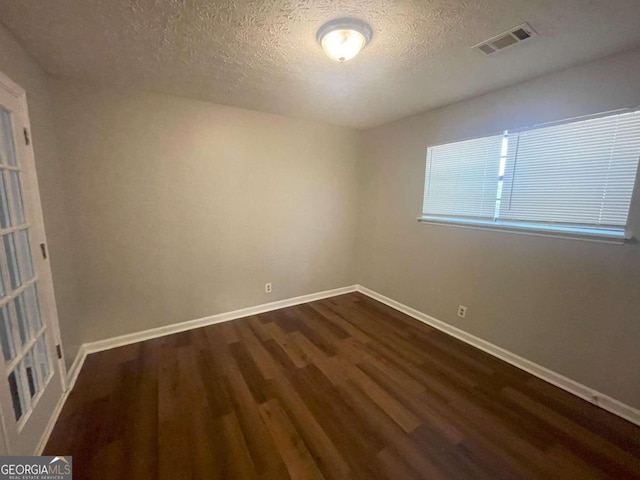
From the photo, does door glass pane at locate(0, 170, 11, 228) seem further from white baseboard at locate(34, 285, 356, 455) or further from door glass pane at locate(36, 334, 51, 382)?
white baseboard at locate(34, 285, 356, 455)

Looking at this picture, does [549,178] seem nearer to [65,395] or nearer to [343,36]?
[343,36]

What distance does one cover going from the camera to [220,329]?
9.30 feet

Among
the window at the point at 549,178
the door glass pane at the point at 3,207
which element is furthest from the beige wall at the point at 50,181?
the window at the point at 549,178

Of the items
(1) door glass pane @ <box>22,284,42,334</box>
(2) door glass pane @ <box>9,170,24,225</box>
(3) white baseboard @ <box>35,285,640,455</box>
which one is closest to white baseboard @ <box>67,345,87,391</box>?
(3) white baseboard @ <box>35,285,640,455</box>

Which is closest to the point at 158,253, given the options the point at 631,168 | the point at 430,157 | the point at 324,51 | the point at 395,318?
the point at 324,51

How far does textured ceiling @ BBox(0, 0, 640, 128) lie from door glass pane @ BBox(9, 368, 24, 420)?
1907 millimetres

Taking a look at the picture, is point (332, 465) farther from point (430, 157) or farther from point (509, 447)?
point (430, 157)

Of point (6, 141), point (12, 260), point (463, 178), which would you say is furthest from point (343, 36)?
point (12, 260)

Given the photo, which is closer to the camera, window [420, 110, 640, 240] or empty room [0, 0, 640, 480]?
empty room [0, 0, 640, 480]

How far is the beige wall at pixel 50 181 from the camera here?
1.60m

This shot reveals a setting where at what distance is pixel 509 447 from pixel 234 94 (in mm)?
3432

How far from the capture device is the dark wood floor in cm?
140

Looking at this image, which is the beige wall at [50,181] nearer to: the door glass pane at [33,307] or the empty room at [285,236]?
the empty room at [285,236]

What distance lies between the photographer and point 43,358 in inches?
65.1
